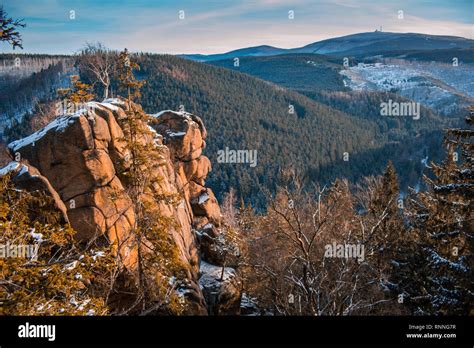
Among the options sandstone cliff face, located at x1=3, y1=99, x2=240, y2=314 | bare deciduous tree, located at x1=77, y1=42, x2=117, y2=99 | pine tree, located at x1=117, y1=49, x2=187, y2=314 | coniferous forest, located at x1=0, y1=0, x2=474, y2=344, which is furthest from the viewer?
bare deciduous tree, located at x1=77, y1=42, x2=117, y2=99

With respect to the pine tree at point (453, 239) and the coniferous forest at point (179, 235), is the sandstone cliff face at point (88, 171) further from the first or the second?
the pine tree at point (453, 239)

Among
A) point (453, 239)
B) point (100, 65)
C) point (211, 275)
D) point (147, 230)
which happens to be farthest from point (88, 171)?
point (453, 239)

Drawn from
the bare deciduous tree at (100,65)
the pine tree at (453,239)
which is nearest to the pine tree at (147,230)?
the bare deciduous tree at (100,65)

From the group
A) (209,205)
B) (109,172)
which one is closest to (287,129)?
(209,205)

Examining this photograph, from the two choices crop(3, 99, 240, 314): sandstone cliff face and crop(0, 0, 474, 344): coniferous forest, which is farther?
crop(3, 99, 240, 314): sandstone cliff face

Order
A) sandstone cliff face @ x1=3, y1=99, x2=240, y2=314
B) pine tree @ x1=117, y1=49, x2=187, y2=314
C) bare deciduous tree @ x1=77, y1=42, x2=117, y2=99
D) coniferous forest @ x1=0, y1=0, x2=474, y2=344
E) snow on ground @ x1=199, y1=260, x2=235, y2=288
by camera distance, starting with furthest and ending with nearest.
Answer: snow on ground @ x1=199, y1=260, x2=235, y2=288 < bare deciduous tree @ x1=77, y1=42, x2=117, y2=99 < sandstone cliff face @ x1=3, y1=99, x2=240, y2=314 < pine tree @ x1=117, y1=49, x2=187, y2=314 < coniferous forest @ x1=0, y1=0, x2=474, y2=344

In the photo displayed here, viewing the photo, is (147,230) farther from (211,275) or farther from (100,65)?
(100,65)

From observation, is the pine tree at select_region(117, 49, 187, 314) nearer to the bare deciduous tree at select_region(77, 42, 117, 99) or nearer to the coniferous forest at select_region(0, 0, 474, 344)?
the coniferous forest at select_region(0, 0, 474, 344)

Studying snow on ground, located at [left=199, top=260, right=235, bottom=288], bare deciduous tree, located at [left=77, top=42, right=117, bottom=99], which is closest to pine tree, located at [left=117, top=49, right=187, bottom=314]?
bare deciduous tree, located at [left=77, top=42, right=117, bottom=99]

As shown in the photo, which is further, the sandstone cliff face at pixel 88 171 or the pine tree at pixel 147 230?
the sandstone cliff face at pixel 88 171

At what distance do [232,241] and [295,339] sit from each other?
64.0 ft

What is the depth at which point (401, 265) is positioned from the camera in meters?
22.8

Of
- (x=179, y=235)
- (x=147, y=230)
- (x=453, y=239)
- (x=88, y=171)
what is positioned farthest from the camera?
(x=179, y=235)

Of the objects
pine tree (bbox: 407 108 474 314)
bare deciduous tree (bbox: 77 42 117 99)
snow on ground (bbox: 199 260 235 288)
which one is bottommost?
snow on ground (bbox: 199 260 235 288)
